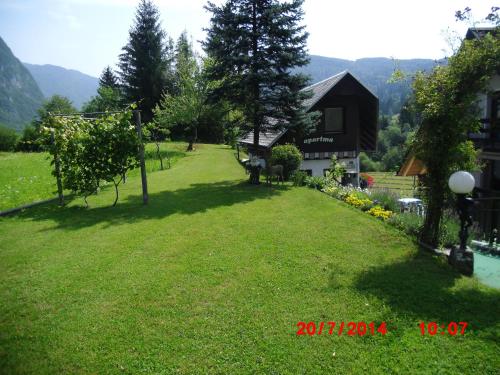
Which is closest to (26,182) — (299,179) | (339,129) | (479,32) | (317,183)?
(299,179)

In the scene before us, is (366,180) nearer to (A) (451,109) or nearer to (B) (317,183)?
(B) (317,183)

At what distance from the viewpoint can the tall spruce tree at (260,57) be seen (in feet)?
43.8

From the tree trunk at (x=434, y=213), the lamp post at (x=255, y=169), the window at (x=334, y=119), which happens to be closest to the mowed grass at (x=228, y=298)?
the tree trunk at (x=434, y=213)

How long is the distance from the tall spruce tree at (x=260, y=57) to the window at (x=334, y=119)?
553 centimetres

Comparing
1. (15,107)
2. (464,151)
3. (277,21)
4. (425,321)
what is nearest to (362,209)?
(464,151)

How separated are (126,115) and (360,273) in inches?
312

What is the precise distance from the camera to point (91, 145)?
32.1 feet

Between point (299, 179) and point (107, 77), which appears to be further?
point (107, 77)

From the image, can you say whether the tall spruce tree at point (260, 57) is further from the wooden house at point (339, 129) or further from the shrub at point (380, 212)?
the shrub at point (380, 212)

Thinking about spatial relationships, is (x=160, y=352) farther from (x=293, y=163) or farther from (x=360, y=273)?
(x=293, y=163)

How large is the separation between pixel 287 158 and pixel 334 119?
6.38 metres

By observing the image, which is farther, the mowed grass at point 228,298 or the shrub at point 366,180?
the shrub at point 366,180

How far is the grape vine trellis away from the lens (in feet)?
32.1

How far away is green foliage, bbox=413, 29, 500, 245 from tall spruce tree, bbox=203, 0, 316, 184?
8078 millimetres
